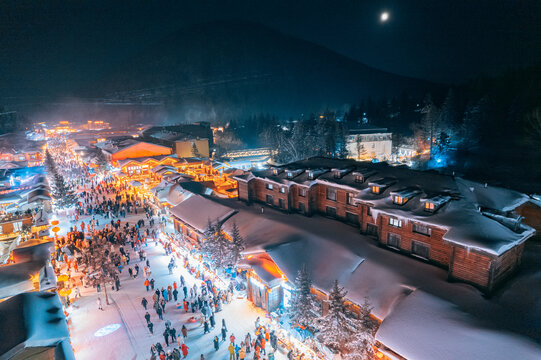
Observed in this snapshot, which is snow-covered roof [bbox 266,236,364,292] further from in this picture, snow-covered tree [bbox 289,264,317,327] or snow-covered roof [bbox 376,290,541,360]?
snow-covered roof [bbox 376,290,541,360]

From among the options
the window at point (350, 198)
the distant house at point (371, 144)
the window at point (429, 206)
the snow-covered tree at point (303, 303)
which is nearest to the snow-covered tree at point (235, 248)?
the snow-covered tree at point (303, 303)

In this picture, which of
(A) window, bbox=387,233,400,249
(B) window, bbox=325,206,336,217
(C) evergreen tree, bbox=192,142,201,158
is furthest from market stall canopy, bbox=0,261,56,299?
(C) evergreen tree, bbox=192,142,201,158

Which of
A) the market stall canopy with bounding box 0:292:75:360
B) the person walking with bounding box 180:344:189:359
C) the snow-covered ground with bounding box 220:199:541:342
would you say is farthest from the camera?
the person walking with bounding box 180:344:189:359

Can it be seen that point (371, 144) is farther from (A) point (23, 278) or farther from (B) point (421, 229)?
(A) point (23, 278)

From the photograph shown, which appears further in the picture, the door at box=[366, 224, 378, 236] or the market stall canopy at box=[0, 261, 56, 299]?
the door at box=[366, 224, 378, 236]

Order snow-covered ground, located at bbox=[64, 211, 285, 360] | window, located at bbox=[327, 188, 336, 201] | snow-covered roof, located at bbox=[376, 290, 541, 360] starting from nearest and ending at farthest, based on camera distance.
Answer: snow-covered roof, located at bbox=[376, 290, 541, 360] → snow-covered ground, located at bbox=[64, 211, 285, 360] → window, located at bbox=[327, 188, 336, 201]

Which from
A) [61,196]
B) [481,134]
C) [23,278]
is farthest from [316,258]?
[481,134]

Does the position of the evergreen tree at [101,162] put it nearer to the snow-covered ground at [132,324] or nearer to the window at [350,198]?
the snow-covered ground at [132,324]
